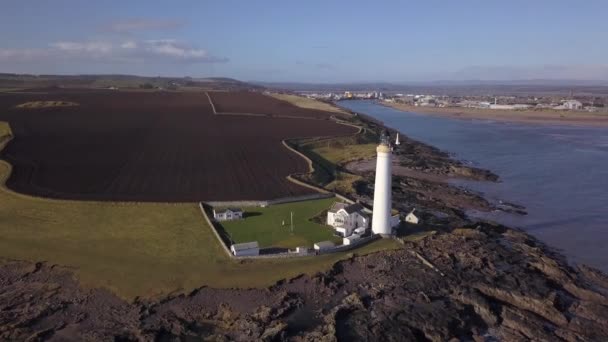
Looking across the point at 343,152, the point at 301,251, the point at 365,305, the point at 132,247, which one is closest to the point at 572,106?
the point at 343,152

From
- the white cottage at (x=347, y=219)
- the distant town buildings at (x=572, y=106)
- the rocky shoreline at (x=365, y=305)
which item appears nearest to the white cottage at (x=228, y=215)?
the white cottage at (x=347, y=219)

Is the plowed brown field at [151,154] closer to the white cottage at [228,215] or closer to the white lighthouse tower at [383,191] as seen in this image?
the white cottage at [228,215]

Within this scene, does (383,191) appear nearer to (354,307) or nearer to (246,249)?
(354,307)

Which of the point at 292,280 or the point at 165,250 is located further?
the point at 165,250

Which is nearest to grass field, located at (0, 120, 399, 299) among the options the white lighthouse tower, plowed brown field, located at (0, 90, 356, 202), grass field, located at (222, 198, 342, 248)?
the white lighthouse tower

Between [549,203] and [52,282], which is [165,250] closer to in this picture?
[52,282]

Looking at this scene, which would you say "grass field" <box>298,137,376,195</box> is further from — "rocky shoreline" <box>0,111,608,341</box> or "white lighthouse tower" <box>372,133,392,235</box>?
"rocky shoreline" <box>0,111,608,341</box>

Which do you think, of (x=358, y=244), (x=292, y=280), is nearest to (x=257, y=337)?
(x=292, y=280)
